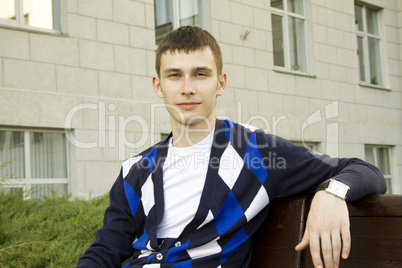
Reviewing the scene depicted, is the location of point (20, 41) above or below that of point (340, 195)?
above

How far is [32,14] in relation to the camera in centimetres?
706

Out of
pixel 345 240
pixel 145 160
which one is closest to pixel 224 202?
pixel 145 160

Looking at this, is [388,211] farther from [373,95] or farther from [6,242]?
[373,95]

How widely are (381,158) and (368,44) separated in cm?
289

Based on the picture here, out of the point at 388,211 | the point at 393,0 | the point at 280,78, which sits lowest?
the point at 388,211

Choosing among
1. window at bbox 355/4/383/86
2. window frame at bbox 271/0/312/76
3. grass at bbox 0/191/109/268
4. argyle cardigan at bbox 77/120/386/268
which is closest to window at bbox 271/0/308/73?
window frame at bbox 271/0/312/76

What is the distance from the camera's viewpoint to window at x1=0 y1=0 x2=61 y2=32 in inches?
269

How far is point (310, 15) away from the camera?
1114cm

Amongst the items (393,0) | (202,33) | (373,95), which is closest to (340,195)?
(202,33)

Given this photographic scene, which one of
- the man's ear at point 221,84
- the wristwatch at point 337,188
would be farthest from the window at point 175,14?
the wristwatch at point 337,188

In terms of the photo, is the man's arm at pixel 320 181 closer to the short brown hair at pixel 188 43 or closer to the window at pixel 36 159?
the short brown hair at pixel 188 43

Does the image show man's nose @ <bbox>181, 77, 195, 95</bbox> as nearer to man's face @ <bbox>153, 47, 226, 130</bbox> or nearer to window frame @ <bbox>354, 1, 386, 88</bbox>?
man's face @ <bbox>153, 47, 226, 130</bbox>

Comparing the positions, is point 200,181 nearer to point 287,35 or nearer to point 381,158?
Result: point 287,35

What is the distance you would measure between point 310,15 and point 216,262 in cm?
983
